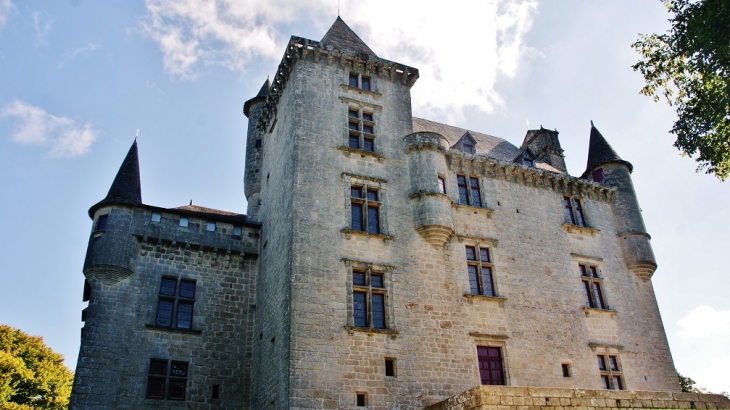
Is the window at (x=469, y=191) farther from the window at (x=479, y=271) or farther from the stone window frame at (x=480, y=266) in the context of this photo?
the window at (x=479, y=271)

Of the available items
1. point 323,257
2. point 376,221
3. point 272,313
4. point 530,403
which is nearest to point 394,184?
point 376,221

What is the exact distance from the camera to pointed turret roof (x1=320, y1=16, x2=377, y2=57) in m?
23.0

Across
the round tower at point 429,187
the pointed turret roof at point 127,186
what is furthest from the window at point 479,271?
the pointed turret roof at point 127,186

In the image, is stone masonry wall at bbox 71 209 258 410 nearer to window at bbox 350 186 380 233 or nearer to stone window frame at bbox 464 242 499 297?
window at bbox 350 186 380 233

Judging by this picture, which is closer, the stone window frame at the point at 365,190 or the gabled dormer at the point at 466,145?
the stone window frame at the point at 365,190

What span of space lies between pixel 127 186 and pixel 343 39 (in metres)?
10.1

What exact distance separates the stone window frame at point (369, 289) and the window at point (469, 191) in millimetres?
4812

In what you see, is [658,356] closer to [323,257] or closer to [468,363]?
[468,363]

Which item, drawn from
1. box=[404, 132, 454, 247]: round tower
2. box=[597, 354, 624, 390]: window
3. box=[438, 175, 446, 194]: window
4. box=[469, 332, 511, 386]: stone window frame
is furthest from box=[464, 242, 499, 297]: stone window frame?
box=[597, 354, 624, 390]: window

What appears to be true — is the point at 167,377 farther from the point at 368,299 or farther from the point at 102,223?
the point at 368,299

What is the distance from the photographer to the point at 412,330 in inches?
699

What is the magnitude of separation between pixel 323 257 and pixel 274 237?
9.47ft

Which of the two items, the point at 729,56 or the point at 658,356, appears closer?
the point at 729,56

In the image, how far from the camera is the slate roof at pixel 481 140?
82.3 ft
